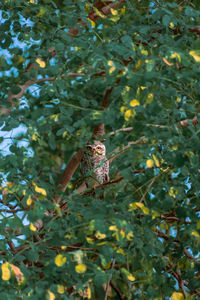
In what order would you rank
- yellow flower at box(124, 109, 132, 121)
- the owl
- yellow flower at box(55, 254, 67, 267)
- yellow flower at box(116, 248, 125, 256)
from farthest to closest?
the owl < yellow flower at box(116, 248, 125, 256) < yellow flower at box(124, 109, 132, 121) < yellow flower at box(55, 254, 67, 267)

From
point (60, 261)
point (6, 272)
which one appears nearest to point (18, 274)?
point (6, 272)

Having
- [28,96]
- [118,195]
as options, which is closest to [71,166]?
[28,96]

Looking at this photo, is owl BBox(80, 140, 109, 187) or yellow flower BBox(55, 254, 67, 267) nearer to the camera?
yellow flower BBox(55, 254, 67, 267)

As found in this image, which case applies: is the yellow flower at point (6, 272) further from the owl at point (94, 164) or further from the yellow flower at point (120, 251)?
the owl at point (94, 164)

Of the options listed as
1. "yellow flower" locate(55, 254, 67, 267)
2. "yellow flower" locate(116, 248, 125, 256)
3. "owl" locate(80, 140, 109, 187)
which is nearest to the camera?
"yellow flower" locate(55, 254, 67, 267)

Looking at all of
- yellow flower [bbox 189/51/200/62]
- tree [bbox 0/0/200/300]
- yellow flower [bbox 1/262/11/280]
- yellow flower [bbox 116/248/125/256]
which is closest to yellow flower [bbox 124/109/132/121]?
tree [bbox 0/0/200/300]

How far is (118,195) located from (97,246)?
1.47ft

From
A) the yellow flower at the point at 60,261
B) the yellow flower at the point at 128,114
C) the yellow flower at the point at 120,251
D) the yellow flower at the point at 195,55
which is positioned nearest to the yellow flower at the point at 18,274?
the yellow flower at the point at 60,261

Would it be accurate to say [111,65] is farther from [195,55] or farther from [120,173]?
[120,173]

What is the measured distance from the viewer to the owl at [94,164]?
326 centimetres

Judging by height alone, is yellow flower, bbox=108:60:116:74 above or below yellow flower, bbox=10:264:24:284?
above

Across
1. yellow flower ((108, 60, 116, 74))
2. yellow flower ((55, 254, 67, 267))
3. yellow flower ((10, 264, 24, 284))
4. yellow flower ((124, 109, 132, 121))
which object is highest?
yellow flower ((108, 60, 116, 74))

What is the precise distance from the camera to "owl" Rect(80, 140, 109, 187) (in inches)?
128

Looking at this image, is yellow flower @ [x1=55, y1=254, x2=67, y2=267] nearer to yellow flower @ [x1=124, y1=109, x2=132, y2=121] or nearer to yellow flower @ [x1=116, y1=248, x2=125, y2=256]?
yellow flower @ [x1=116, y1=248, x2=125, y2=256]
